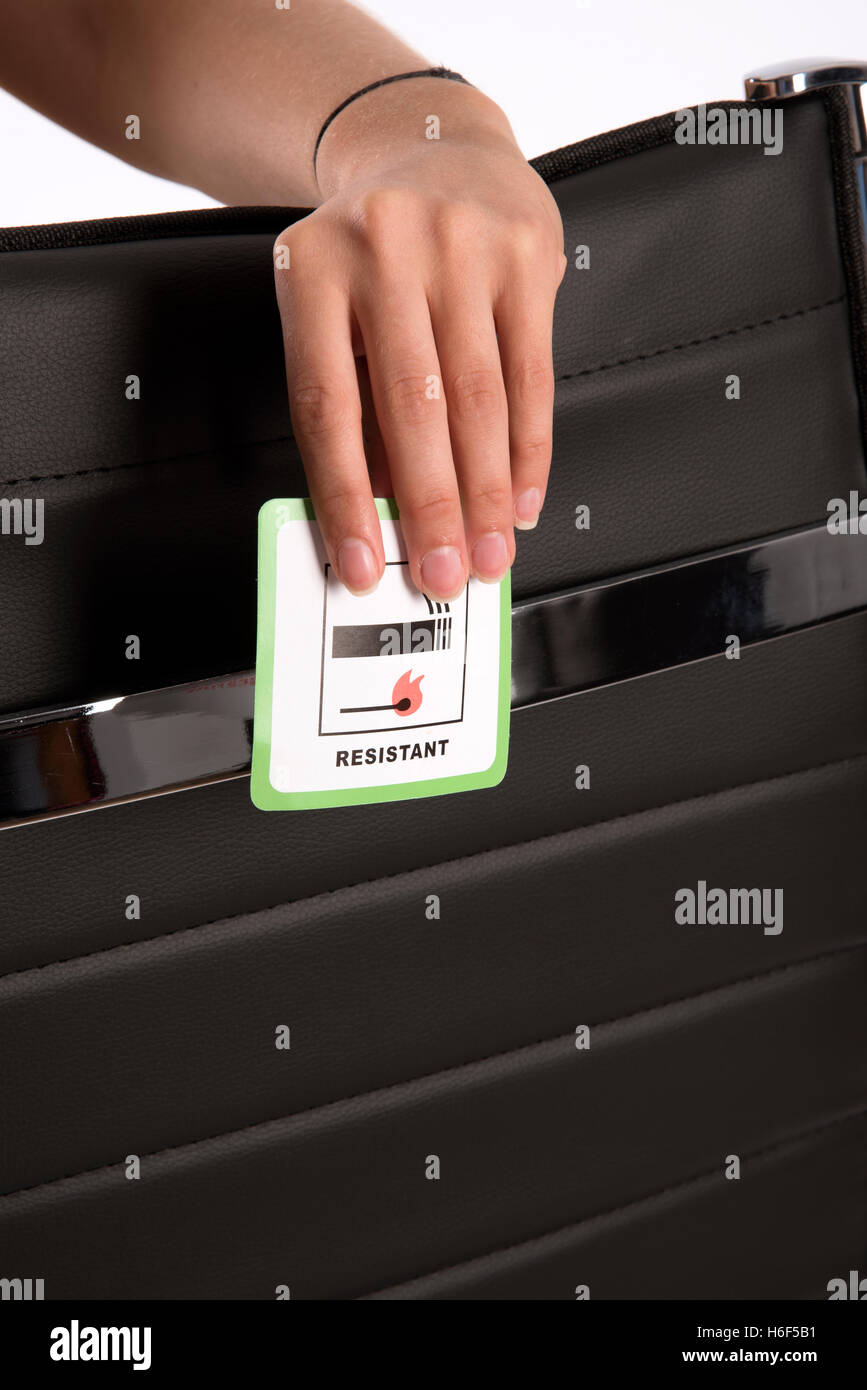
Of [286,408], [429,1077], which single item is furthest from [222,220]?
[429,1077]

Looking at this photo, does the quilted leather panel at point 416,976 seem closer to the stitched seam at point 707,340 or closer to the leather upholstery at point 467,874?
the leather upholstery at point 467,874

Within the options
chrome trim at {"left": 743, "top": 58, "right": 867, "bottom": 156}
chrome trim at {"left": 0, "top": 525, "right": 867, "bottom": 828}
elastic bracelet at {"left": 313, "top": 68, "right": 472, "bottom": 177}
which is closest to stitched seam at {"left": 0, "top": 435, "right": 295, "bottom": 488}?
chrome trim at {"left": 0, "top": 525, "right": 867, "bottom": 828}

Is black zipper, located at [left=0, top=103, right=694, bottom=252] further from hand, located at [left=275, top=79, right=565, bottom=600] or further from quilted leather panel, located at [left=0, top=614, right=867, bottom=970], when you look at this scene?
quilted leather panel, located at [left=0, top=614, right=867, bottom=970]

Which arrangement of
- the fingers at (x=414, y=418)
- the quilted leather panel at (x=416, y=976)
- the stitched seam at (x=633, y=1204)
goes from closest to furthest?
the fingers at (x=414, y=418), the quilted leather panel at (x=416, y=976), the stitched seam at (x=633, y=1204)

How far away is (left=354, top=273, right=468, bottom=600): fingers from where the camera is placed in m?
0.48

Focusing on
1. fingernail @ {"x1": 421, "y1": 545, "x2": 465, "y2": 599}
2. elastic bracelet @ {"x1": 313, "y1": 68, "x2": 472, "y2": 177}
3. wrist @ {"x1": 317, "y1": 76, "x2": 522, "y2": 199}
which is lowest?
fingernail @ {"x1": 421, "y1": 545, "x2": 465, "y2": 599}

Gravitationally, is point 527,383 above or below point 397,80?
below

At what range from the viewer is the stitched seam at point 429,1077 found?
1.95 ft

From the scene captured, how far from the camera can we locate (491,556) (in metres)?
0.51

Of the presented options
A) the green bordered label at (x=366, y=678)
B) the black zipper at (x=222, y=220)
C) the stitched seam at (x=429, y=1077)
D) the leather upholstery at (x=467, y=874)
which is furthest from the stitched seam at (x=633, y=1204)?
the black zipper at (x=222, y=220)

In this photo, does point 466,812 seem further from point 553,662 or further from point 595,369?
point 595,369

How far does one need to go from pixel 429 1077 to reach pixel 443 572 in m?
0.33

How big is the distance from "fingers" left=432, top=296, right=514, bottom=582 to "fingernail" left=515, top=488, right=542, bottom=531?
0.02 m

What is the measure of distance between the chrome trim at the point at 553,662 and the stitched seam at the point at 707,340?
11cm
